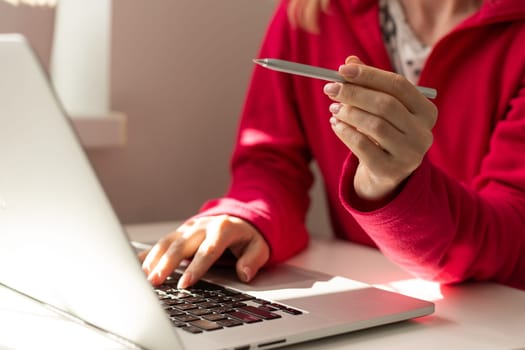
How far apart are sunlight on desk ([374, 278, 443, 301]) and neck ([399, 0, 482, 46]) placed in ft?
1.16

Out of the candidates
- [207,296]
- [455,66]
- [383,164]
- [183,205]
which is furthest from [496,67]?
[183,205]

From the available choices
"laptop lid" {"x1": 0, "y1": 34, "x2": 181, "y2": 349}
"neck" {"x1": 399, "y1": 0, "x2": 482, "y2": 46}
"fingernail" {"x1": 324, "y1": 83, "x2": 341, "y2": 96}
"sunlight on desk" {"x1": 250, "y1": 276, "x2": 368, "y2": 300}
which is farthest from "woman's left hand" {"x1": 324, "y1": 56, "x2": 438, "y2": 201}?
"neck" {"x1": 399, "y1": 0, "x2": 482, "y2": 46}

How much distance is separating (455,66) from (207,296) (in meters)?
0.45

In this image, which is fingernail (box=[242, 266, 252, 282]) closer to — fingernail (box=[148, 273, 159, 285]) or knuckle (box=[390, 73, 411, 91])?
fingernail (box=[148, 273, 159, 285])

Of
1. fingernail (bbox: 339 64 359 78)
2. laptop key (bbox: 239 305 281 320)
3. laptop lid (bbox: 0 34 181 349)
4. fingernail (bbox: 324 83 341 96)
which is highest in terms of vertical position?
fingernail (bbox: 339 64 359 78)

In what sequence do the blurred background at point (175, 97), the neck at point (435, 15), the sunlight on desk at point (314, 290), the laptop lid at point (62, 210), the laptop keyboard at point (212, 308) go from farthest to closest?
the blurred background at point (175, 97), the neck at point (435, 15), the sunlight on desk at point (314, 290), the laptop keyboard at point (212, 308), the laptop lid at point (62, 210)

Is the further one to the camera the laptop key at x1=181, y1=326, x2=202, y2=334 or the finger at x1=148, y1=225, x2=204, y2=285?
the finger at x1=148, y1=225, x2=204, y2=285

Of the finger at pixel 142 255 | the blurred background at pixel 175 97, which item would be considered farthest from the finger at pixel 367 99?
the blurred background at pixel 175 97

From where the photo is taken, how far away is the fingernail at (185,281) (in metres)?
0.70

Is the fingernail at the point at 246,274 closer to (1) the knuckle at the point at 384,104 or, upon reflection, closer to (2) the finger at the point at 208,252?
(2) the finger at the point at 208,252

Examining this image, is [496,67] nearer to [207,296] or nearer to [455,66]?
[455,66]

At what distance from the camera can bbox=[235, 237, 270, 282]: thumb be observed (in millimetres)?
752

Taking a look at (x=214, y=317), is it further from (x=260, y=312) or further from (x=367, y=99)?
(x=367, y=99)

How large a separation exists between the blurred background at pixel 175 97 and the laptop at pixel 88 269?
0.57 metres
